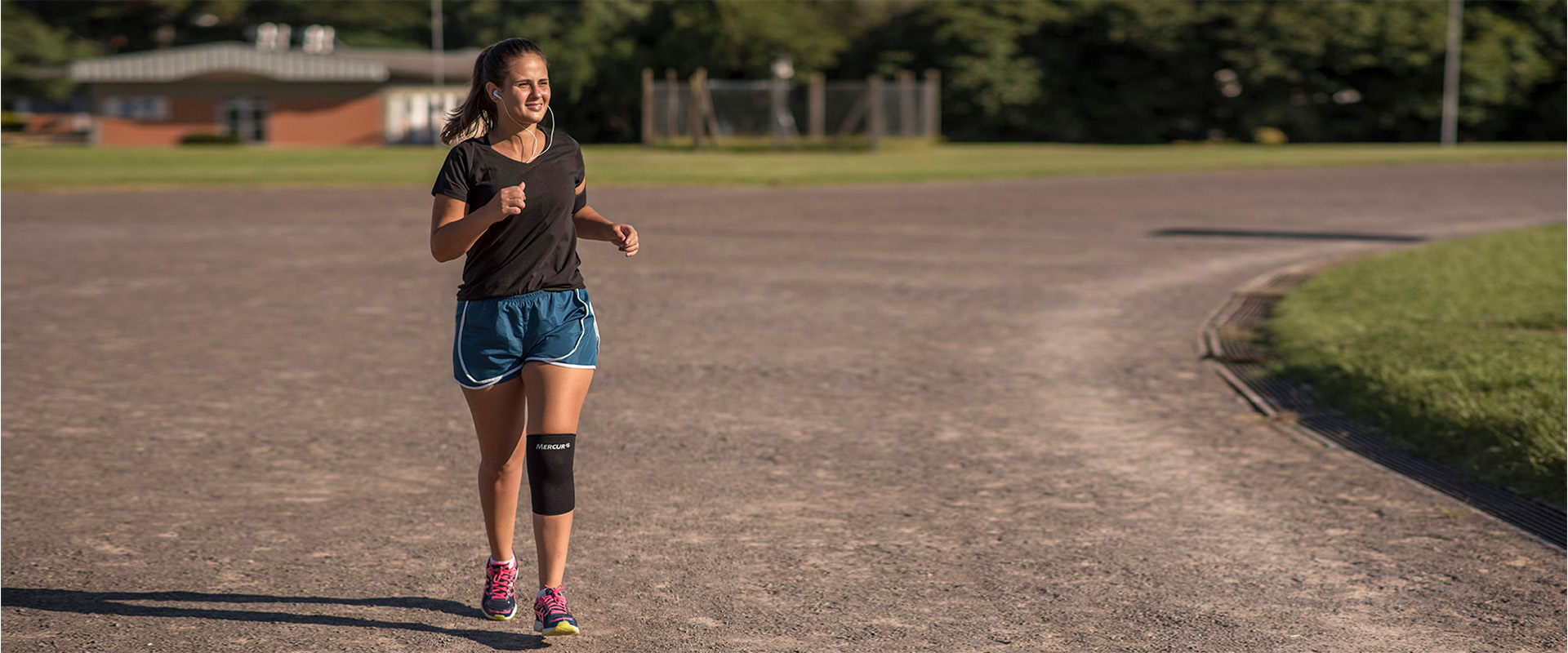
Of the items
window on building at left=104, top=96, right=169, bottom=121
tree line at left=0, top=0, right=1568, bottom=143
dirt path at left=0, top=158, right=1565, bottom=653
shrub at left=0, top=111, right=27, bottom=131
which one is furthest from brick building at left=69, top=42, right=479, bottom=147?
dirt path at left=0, top=158, right=1565, bottom=653

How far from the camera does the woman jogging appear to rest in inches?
146

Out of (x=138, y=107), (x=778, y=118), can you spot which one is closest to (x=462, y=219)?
(x=778, y=118)

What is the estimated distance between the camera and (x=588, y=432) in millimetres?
6555

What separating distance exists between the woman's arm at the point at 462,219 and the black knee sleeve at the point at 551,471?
58 centimetres

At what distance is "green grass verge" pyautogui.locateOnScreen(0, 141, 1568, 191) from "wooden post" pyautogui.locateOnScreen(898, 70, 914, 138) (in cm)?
49

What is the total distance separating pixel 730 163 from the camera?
32188mm

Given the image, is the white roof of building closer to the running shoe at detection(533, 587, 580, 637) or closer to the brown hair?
the brown hair

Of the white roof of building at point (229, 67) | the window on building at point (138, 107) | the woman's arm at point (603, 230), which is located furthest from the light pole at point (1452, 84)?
the window on building at point (138, 107)

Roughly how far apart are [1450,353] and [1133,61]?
52.0m

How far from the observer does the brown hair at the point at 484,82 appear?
147 inches

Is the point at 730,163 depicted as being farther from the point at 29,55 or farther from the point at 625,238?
the point at 29,55

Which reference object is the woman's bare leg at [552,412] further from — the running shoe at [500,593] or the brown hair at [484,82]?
the brown hair at [484,82]

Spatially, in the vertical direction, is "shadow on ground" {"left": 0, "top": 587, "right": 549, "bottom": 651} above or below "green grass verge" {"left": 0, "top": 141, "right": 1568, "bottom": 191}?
below

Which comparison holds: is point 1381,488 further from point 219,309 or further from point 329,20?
point 329,20
